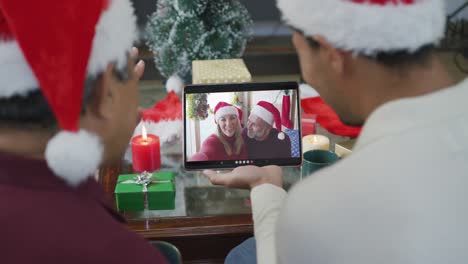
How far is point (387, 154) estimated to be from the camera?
72 cm

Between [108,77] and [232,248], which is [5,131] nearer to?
[108,77]

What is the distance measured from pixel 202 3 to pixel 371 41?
1.04m

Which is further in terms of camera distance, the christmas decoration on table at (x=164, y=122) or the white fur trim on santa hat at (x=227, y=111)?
the christmas decoration on table at (x=164, y=122)

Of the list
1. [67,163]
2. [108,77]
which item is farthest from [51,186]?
[108,77]

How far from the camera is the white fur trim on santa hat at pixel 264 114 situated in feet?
4.43

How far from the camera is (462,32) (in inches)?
175

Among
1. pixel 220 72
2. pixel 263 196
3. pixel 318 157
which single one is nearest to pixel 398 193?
pixel 263 196

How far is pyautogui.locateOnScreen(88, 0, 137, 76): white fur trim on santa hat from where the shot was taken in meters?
0.75

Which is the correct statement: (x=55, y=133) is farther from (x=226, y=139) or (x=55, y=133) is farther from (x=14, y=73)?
(x=226, y=139)

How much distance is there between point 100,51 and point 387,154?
0.42 m

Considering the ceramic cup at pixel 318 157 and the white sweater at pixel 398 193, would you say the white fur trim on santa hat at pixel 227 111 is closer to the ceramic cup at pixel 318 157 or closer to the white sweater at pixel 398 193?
the ceramic cup at pixel 318 157

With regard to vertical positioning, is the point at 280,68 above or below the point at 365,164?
below

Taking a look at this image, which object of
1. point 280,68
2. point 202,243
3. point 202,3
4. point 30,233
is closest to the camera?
point 30,233

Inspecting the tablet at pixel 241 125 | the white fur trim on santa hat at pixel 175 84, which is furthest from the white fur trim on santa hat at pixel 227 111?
the white fur trim on santa hat at pixel 175 84
